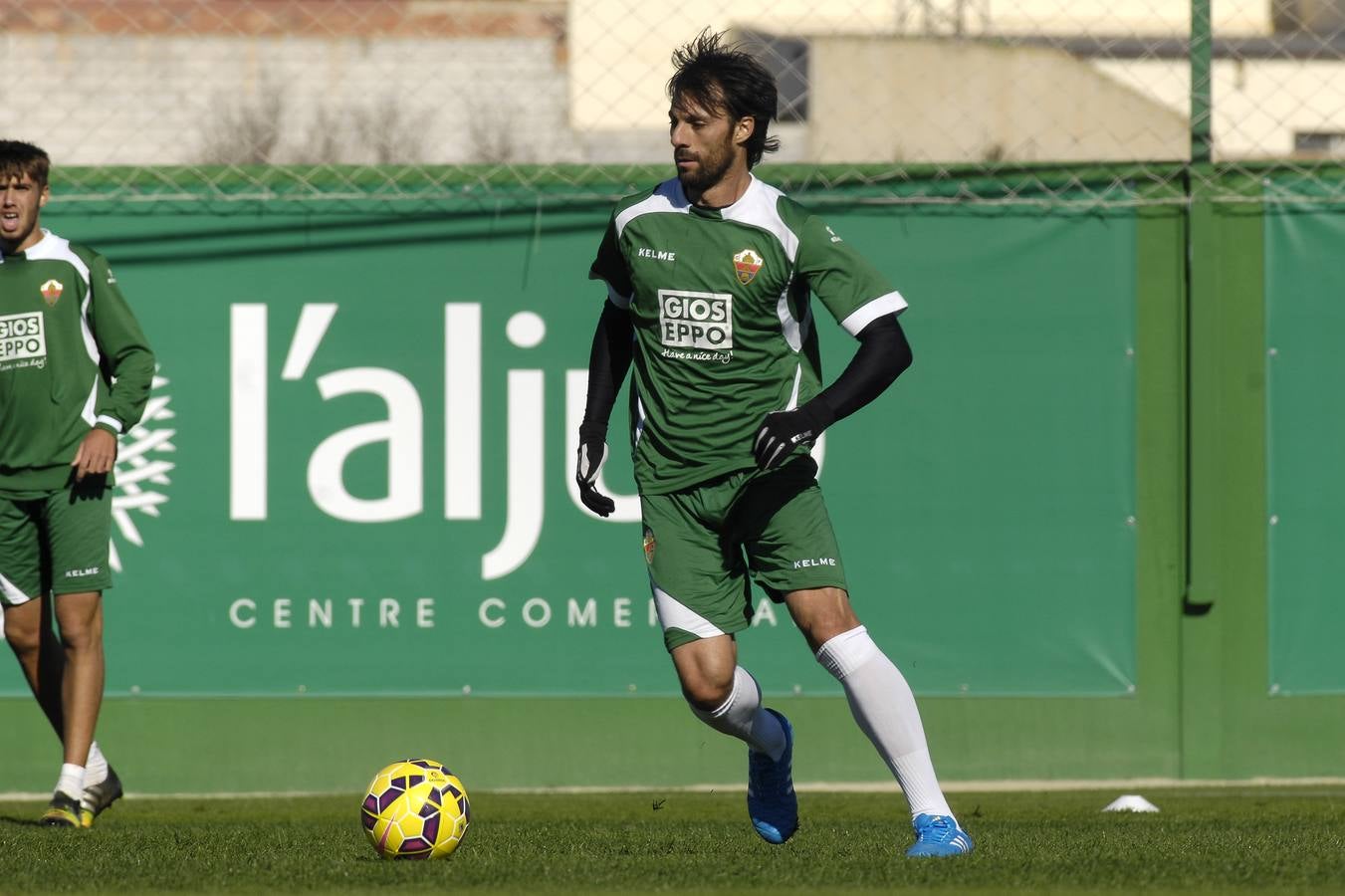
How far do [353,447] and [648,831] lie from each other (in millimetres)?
2336

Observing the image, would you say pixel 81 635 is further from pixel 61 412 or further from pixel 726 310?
pixel 726 310

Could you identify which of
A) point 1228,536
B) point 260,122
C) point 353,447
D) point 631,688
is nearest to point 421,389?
point 353,447

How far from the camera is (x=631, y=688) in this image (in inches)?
305

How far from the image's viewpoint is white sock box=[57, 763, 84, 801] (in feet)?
20.7

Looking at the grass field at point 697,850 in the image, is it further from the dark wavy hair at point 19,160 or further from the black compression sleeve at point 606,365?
the dark wavy hair at point 19,160

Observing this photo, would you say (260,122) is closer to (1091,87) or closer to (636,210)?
(1091,87)

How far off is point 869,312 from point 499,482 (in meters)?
2.89

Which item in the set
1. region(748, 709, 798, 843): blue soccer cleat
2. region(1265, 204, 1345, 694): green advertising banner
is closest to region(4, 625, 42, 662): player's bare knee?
region(748, 709, 798, 843): blue soccer cleat

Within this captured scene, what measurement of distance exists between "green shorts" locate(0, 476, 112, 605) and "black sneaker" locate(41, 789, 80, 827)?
670 mm

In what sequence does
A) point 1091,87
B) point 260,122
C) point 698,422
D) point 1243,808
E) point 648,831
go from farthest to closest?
point 260,122
point 1091,87
point 1243,808
point 648,831
point 698,422

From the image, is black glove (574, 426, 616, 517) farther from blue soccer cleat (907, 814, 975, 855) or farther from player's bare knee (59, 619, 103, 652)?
player's bare knee (59, 619, 103, 652)

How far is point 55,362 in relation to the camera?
6.51 meters

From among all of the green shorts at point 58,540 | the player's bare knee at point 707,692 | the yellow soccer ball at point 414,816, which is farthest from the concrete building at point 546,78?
the yellow soccer ball at point 414,816

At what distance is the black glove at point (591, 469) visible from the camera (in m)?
5.46
